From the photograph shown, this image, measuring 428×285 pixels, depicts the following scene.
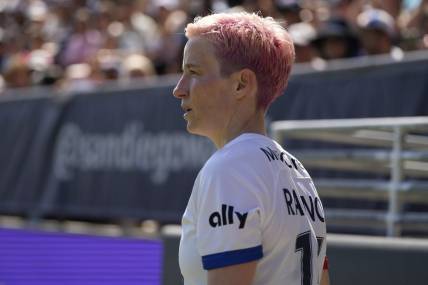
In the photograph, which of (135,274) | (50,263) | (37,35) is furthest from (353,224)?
(37,35)

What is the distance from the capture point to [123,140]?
9.98 meters

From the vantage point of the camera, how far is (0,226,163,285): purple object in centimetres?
543

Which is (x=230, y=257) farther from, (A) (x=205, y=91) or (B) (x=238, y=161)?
(A) (x=205, y=91)

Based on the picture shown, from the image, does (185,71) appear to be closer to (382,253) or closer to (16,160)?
(382,253)

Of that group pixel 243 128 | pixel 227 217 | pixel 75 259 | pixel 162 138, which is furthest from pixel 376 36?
pixel 227 217

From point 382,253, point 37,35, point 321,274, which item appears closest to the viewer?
point 321,274

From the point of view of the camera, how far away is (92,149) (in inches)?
407

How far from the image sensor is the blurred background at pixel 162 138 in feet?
18.6

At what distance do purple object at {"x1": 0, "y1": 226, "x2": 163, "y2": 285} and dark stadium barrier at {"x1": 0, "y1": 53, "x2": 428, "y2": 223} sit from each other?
256 cm

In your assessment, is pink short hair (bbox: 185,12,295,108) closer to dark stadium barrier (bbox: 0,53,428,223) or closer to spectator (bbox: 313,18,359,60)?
dark stadium barrier (bbox: 0,53,428,223)

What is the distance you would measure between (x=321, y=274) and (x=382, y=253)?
167cm

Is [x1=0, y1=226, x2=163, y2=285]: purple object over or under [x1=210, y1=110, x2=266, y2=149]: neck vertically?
under

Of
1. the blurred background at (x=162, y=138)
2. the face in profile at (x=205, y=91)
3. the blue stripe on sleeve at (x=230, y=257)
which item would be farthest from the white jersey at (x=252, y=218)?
the blurred background at (x=162, y=138)

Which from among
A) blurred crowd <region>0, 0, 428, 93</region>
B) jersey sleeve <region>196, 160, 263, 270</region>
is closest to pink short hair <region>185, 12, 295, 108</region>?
jersey sleeve <region>196, 160, 263, 270</region>
